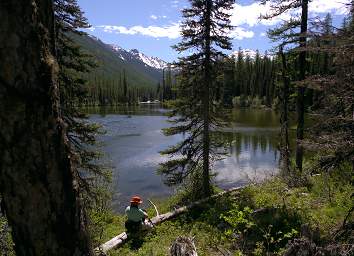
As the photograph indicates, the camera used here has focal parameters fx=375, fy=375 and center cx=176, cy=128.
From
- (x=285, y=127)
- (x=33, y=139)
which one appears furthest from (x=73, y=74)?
(x=33, y=139)

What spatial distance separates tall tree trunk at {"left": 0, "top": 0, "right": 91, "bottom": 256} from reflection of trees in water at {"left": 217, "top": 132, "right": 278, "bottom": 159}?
3247 centimetres

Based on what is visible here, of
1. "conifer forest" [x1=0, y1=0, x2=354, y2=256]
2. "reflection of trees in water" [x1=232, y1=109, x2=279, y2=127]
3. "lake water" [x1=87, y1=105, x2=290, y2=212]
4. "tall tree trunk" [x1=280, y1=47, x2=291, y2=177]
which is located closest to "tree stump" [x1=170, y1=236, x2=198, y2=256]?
"conifer forest" [x1=0, y1=0, x2=354, y2=256]

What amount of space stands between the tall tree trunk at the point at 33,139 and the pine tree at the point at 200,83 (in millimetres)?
15000

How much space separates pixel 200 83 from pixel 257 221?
328 inches

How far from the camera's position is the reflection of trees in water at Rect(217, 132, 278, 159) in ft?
124

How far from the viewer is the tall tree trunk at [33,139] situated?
2.34 m

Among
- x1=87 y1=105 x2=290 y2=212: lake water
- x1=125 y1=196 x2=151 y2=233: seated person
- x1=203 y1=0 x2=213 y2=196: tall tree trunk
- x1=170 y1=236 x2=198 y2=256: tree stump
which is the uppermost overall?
x1=203 y1=0 x2=213 y2=196: tall tree trunk

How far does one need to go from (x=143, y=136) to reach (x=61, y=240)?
158 ft

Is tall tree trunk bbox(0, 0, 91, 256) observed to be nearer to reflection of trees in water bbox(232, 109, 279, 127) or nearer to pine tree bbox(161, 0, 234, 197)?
pine tree bbox(161, 0, 234, 197)

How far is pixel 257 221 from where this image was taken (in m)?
11.6

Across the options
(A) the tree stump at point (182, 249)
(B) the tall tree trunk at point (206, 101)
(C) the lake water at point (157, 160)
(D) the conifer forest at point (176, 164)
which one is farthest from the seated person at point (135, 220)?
(B) the tall tree trunk at point (206, 101)

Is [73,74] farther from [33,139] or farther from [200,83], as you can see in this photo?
[33,139]

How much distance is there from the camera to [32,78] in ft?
7.93

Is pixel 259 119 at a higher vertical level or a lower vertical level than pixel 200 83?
lower
